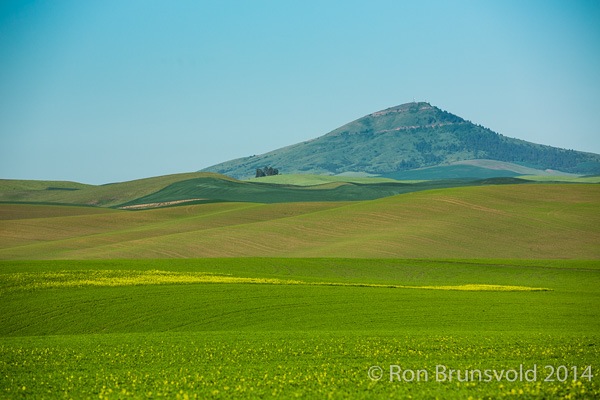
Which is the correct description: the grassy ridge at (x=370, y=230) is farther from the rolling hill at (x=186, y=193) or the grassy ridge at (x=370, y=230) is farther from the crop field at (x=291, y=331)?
the rolling hill at (x=186, y=193)

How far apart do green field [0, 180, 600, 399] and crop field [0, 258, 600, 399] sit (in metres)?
0.08

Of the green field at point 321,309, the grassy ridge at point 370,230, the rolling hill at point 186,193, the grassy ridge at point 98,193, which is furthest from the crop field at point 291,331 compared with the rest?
the grassy ridge at point 98,193

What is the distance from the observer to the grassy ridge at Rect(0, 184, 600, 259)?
56.0 metres

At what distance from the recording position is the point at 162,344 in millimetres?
19484

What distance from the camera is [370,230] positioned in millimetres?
65500

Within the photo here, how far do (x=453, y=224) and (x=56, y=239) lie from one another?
38.8 meters

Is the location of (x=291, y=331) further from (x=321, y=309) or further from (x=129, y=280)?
(x=129, y=280)

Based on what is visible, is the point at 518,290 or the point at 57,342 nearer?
the point at 57,342

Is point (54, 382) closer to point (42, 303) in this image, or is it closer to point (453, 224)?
point (42, 303)

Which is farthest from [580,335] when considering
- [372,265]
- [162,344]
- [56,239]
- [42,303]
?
[56,239]

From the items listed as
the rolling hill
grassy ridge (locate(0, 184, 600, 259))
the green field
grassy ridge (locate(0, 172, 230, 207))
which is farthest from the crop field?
grassy ridge (locate(0, 172, 230, 207))

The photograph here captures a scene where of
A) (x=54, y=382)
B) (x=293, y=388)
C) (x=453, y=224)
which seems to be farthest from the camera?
A: (x=453, y=224)

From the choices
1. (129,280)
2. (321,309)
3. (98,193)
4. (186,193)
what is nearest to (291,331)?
(321,309)

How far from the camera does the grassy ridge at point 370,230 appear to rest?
56.0 metres
